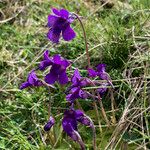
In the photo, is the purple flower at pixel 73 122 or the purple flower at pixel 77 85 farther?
the purple flower at pixel 77 85

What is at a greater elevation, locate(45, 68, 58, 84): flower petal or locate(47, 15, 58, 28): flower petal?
locate(47, 15, 58, 28): flower petal

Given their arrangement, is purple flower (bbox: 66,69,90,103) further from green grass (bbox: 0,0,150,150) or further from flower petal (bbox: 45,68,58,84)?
green grass (bbox: 0,0,150,150)

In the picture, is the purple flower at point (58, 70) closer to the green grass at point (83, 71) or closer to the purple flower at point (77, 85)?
the purple flower at point (77, 85)

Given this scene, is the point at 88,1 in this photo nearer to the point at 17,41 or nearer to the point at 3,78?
the point at 17,41

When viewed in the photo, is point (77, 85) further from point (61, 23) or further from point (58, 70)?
point (61, 23)

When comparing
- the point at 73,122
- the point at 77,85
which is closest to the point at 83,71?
the point at 77,85

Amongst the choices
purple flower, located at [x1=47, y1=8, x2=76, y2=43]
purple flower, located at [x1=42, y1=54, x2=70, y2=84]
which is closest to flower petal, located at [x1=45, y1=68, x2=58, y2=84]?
purple flower, located at [x1=42, y1=54, x2=70, y2=84]

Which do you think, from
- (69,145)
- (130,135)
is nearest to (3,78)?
(69,145)

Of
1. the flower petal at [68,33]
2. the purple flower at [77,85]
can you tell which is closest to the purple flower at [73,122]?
the purple flower at [77,85]

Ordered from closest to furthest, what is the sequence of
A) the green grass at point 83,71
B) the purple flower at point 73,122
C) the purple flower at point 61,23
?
the purple flower at point 73,122 → the purple flower at point 61,23 → the green grass at point 83,71
